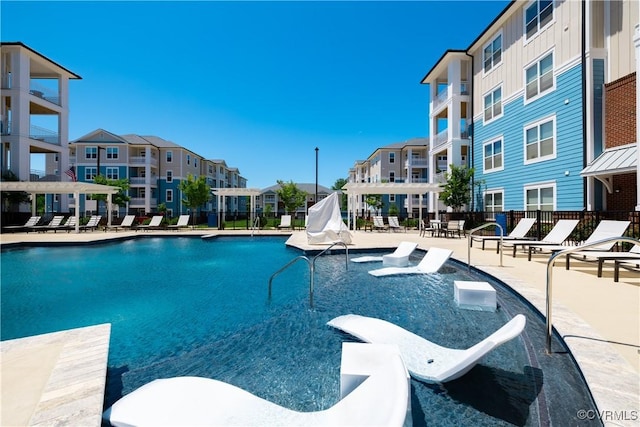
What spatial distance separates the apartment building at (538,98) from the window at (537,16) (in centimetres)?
4

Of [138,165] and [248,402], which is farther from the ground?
[138,165]

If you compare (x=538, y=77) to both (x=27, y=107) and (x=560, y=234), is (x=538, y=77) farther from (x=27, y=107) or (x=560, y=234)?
(x=27, y=107)

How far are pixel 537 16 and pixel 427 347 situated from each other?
1709 cm

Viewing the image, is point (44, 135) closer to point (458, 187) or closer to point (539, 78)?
point (458, 187)

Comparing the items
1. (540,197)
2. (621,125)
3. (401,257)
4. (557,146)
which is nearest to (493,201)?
(540,197)

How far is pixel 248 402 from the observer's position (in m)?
2.41

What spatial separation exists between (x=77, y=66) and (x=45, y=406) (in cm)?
3253

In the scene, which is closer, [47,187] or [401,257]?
[401,257]

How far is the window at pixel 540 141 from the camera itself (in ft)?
43.7

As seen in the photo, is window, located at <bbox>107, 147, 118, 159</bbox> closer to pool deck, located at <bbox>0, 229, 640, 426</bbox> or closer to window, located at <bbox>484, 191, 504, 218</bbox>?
window, located at <bbox>484, 191, 504, 218</bbox>

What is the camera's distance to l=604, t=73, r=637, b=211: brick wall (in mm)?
10422

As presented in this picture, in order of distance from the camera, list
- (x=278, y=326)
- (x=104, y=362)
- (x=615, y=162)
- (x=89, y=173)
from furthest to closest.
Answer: (x=89, y=173) → (x=615, y=162) → (x=278, y=326) → (x=104, y=362)

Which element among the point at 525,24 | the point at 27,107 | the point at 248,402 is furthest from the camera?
the point at 27,107

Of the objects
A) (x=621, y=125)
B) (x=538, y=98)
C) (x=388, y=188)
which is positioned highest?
(x=538, y=98)
